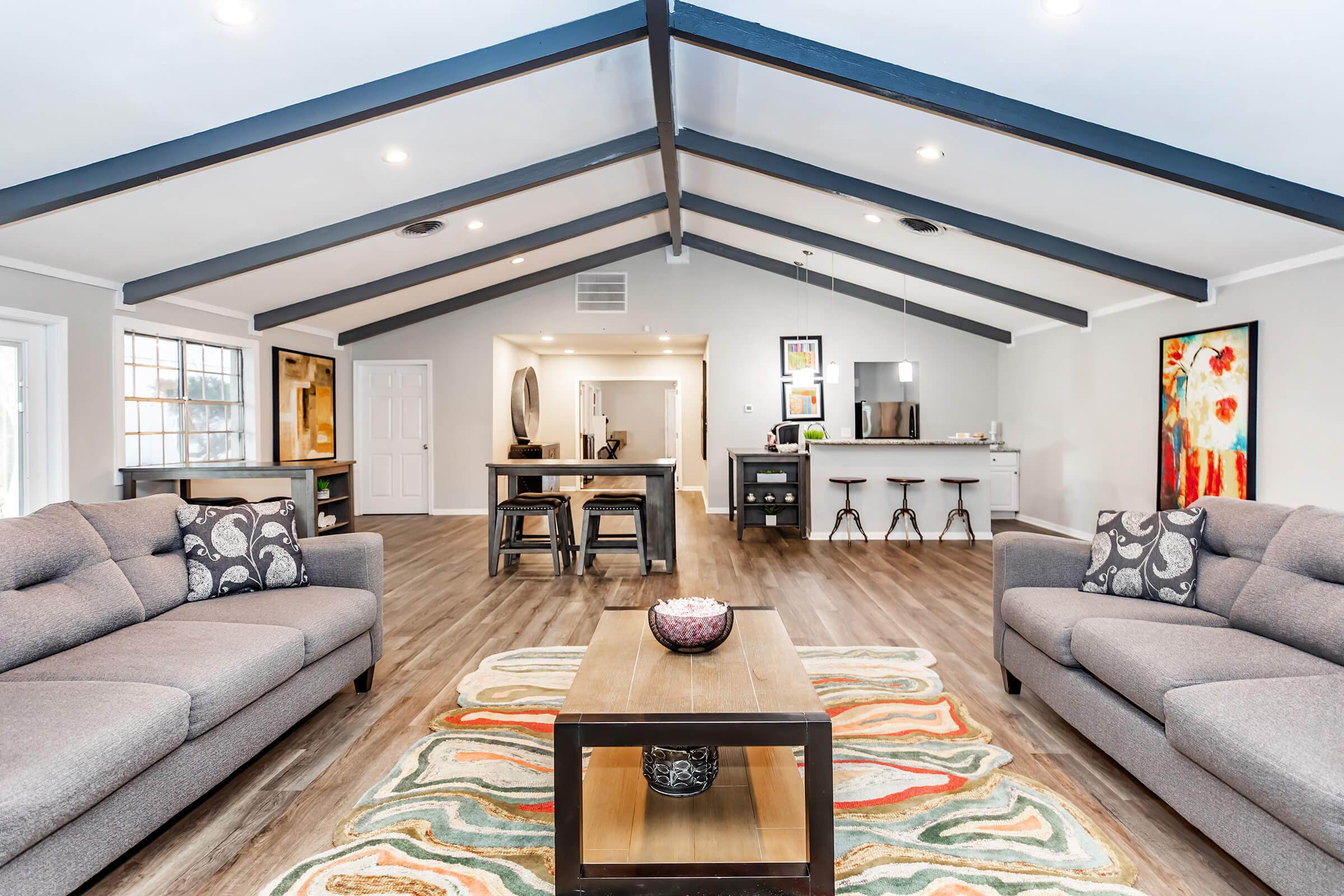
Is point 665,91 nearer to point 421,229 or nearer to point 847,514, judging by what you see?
point 421,229

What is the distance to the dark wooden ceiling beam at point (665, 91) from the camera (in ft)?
11.2

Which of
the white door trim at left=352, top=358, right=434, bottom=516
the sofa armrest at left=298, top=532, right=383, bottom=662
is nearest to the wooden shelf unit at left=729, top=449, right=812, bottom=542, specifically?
the white door trim at left=352, top=358, right=434, bottom=516

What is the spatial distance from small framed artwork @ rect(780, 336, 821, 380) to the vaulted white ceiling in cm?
213

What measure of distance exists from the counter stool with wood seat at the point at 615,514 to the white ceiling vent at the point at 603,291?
3.56 meters

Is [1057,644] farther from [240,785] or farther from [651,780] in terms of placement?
[240,785]

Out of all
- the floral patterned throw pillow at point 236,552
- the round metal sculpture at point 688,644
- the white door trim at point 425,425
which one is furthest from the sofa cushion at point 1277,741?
the white door trim at point 425,425

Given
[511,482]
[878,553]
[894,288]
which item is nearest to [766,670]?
[878,553]

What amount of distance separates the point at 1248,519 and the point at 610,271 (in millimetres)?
7044

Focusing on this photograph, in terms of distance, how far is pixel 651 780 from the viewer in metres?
1.91

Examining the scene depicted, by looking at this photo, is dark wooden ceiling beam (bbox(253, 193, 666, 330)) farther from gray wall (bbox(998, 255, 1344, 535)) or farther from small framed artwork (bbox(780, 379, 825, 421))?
gray wall (bbox(998, 255, 1344, 535))

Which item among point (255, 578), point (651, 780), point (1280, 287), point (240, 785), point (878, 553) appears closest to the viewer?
point (651, 780)

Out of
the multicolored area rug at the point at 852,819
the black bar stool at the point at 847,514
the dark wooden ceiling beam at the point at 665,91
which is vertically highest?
the dark wooden ceiling beam at the point at 665,91

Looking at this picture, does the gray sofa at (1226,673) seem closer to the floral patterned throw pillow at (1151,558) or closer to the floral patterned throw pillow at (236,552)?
the floral patterned throw pillow at (1151,558)

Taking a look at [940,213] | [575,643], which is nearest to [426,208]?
[575,643]
